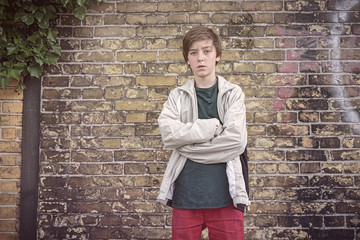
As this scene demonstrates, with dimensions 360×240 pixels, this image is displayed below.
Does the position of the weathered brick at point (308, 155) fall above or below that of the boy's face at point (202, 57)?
below

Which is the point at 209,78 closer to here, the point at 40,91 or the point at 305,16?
the point at 305,16

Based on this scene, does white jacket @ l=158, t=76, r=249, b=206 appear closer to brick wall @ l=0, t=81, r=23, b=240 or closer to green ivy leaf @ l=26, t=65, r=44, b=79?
green ivy leaf @ l=26, t=65, r=44, b=79

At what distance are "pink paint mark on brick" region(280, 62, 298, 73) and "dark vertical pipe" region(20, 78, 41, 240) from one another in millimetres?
2198

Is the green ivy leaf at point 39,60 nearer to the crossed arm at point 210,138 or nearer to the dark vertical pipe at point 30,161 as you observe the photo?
the dark vertical pipe at point 30,161

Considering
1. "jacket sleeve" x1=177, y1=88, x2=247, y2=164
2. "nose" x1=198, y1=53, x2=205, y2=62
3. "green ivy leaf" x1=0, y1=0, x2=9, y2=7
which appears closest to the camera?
"jacket sleeve" x1=177, y1=88, x2=247, y2=164

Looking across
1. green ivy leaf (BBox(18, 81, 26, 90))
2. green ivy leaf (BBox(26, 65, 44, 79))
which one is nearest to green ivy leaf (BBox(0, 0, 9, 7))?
green ivy leaf (BBox(26, 65, 44, 79))

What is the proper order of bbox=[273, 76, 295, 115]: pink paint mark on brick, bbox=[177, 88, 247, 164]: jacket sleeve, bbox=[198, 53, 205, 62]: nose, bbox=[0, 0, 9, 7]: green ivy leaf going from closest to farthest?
bbox=[177, 88, 247, 164]: jacket sleeve < bbox=[198, 53, 205, 62]: nose < bbox=[0, 0, 9, 7]: green ivy leaf < bbox=[273, 76, 295, 115]: pink paint mark on brick

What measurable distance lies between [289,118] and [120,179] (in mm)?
1591

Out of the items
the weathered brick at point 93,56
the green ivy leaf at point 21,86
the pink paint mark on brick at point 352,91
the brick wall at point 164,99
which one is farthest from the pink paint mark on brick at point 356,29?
the green ivy leaf at point 21,86

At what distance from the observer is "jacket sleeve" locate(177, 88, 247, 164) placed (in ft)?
5.84

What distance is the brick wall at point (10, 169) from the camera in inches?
107

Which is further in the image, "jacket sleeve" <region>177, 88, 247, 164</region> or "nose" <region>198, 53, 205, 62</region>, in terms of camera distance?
"nose" <region>198, 53, 205, 62</region>

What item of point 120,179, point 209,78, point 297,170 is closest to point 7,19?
point 120,179

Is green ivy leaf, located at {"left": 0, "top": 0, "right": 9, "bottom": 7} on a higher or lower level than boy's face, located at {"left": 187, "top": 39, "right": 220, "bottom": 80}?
higher
